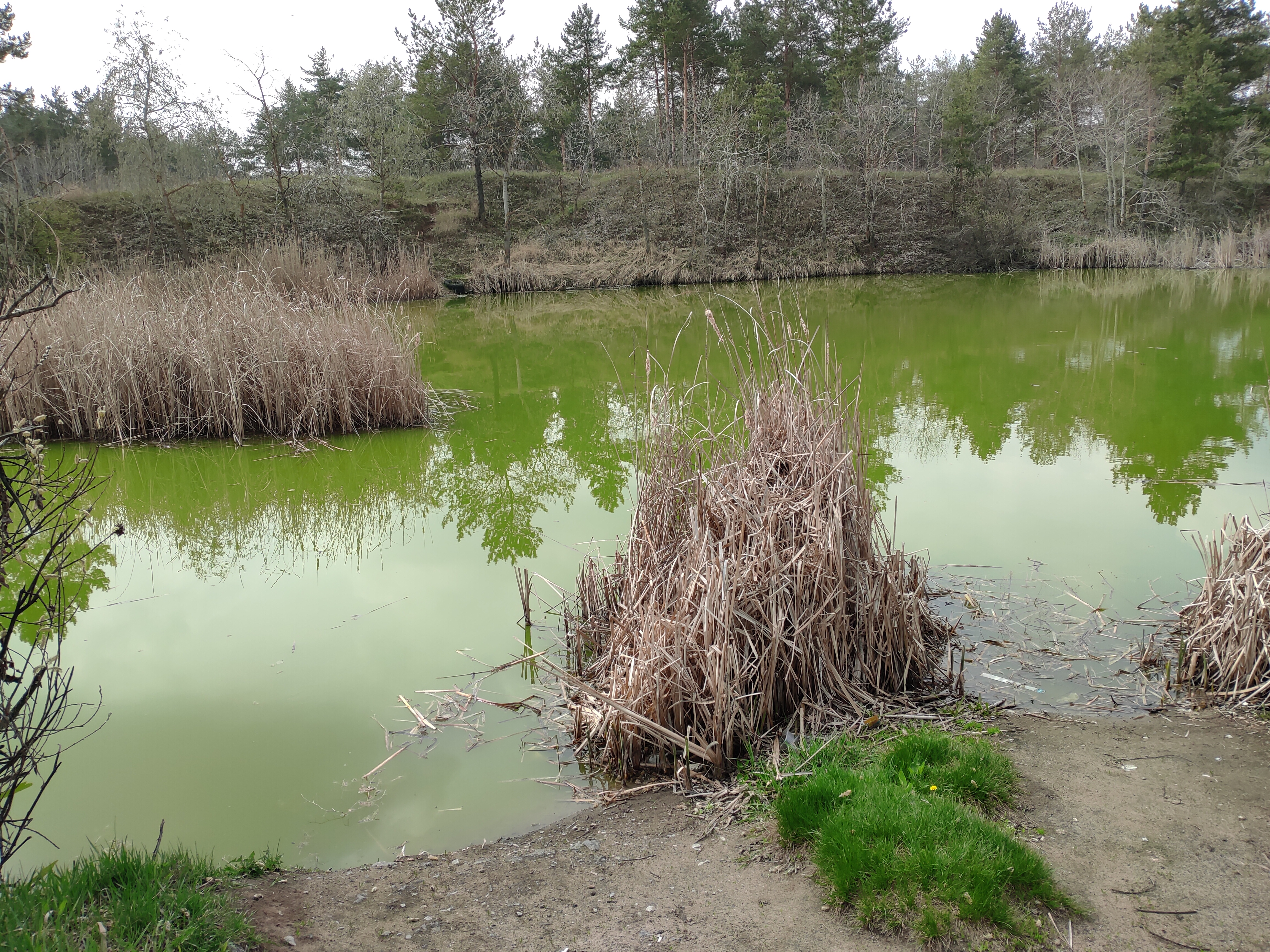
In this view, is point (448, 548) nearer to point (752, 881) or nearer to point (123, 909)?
point (752, 881)

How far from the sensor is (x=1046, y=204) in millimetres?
33219

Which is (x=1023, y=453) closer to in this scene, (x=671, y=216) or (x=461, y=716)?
(x=461, y=716)

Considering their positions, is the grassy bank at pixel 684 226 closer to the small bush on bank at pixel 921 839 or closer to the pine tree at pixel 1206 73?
the pine tree at pixel 1206 73

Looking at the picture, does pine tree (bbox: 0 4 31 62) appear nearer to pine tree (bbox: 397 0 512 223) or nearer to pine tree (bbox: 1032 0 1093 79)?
pine tree (bbox: 397 0 512 223)

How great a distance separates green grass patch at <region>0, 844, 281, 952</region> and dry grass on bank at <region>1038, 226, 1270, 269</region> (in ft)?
100

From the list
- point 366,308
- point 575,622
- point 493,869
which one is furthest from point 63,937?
point 366,308

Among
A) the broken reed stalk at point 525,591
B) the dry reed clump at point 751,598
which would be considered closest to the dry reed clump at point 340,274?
the broken reed stalk at point 525,591

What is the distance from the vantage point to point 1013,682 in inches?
142

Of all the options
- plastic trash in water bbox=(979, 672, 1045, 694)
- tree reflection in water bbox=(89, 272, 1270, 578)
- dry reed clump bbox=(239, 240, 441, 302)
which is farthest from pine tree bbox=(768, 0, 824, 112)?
plastic trash in water bbox=(979, 672, 1045, 694)

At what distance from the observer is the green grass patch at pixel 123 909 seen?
1762 mm

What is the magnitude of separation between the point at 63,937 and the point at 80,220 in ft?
102

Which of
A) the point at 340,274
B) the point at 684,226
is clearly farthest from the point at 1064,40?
the point at 340,274

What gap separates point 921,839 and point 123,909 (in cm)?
200

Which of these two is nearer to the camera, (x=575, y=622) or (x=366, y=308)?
(x=575, y=622)
